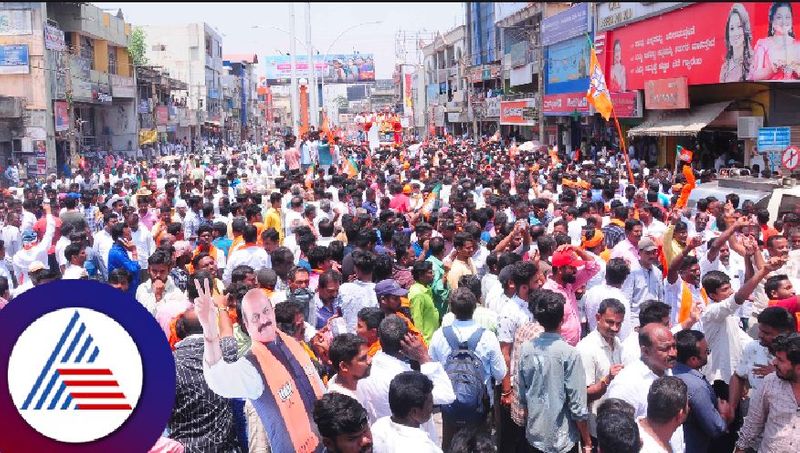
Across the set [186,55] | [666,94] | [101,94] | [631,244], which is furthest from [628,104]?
[186,55]

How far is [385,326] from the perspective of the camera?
13.8ft

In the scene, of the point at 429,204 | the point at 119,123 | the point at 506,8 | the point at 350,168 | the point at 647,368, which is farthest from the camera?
the point at 506,8

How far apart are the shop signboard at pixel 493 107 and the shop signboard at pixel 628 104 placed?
16.4m

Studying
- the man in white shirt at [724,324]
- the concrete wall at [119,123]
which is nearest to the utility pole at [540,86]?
the concrete wall at [119,123]

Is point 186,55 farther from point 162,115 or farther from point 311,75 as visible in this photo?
point 311,75

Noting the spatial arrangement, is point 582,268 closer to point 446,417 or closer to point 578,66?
point 446,417

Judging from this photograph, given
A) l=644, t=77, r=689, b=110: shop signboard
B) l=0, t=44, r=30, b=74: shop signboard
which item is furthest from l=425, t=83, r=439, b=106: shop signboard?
l=644, t=77, r=689, b=110: shop signboard

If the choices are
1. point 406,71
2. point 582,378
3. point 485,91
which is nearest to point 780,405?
point 582,378

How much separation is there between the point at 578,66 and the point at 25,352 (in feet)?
105

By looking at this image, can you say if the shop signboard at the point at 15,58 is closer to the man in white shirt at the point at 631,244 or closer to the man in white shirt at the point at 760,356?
the man in white shirt at the point at 631,244

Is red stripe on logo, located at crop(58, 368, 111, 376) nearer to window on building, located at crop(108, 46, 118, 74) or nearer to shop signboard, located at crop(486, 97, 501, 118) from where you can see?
window on building, located at crop(108, 46, 118, 74)

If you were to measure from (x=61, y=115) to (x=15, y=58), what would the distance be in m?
2.75

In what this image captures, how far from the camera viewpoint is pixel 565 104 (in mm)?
33062

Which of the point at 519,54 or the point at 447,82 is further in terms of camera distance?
the point at 447,82
